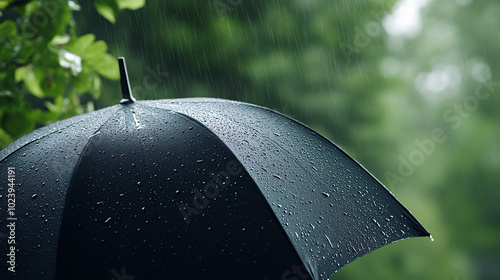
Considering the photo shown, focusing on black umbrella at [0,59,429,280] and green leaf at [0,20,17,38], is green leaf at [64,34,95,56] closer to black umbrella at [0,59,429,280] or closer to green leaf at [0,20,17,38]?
green leaf at [0,20,17,38]

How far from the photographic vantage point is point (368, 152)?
754cm

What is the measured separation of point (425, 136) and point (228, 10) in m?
10.1

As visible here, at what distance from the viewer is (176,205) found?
4.96 ft

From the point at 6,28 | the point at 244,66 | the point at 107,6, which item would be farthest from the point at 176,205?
the point at 244,66

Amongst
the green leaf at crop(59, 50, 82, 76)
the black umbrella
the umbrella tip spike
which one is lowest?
the black umbrella

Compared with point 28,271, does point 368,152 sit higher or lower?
higher

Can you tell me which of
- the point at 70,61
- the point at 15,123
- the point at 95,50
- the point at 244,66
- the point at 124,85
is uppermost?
the point at 244,66

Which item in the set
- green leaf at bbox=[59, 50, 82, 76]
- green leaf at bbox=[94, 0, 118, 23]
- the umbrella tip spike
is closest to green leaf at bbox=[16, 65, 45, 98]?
green leaf at bbox=[59, 50, 82, 76]

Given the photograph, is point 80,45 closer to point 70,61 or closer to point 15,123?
point 70,61

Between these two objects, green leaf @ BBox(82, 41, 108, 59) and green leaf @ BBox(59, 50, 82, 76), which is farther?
green leaf @ BBox(82, 41, 108, 59)

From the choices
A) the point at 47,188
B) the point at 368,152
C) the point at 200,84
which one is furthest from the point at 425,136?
the point at 47,188

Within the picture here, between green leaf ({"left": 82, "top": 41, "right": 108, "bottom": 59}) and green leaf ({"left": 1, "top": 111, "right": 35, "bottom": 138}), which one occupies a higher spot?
green leaf ({"left": 82, "top": 41, "right": 108, "bottom": 59})

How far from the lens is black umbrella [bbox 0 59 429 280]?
4.79 ft

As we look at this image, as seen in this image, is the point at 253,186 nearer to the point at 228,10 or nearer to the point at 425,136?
the point at 228,10
